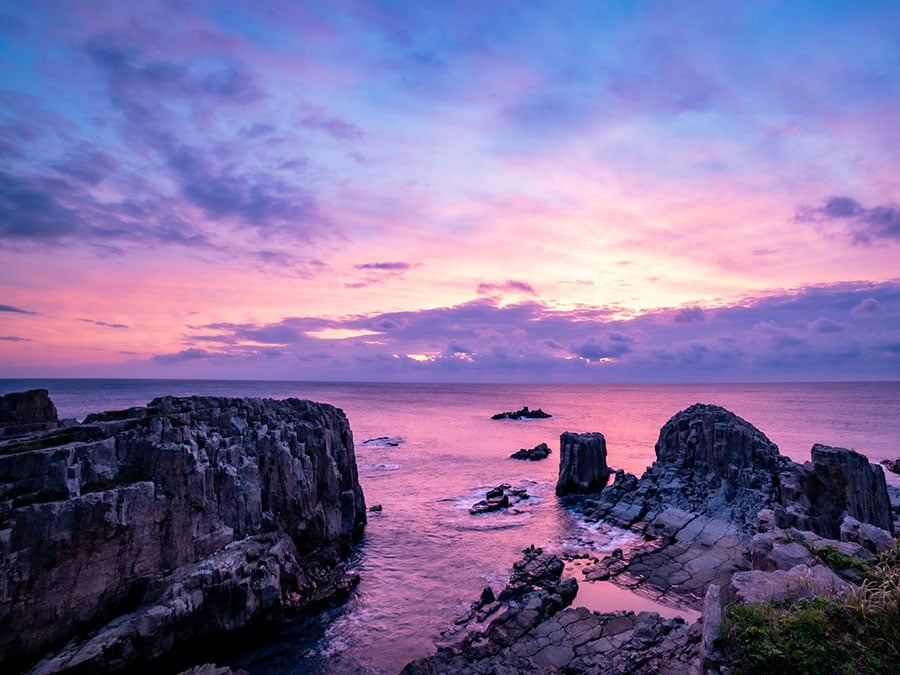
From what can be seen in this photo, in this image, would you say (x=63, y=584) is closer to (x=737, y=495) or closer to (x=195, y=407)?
(x=195, y=407)

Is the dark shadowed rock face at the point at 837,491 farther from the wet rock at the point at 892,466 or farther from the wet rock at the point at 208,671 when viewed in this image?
the wet rock at the point at 892,466

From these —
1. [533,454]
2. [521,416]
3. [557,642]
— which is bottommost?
[521,416]

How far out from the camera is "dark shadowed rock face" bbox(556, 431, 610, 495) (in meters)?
50.6

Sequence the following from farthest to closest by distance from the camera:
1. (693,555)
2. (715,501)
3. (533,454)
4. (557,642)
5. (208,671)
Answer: (533,454) → (715,501) → (693,555) → (557,642) → (208,671)

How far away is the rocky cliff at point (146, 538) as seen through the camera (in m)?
17.8

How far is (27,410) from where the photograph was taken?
29.2m

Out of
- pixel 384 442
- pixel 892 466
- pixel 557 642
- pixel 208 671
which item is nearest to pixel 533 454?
pixel 384 442

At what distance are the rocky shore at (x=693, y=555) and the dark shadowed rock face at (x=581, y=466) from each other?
474cm

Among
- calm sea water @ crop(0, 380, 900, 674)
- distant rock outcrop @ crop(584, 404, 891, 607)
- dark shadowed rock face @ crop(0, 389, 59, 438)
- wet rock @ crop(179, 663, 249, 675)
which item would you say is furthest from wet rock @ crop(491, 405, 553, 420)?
wet rock @ crop(179, 663, 249, 675)

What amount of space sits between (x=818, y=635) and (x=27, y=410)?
39752 mm

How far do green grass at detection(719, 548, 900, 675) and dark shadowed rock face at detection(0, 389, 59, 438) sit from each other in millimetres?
35842

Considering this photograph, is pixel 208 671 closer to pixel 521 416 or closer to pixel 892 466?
pixel 892 466

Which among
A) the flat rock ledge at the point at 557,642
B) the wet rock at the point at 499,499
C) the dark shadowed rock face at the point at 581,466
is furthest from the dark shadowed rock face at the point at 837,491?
the dark shadowed rock face at the point at 581,466

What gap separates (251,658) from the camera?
21.4m
